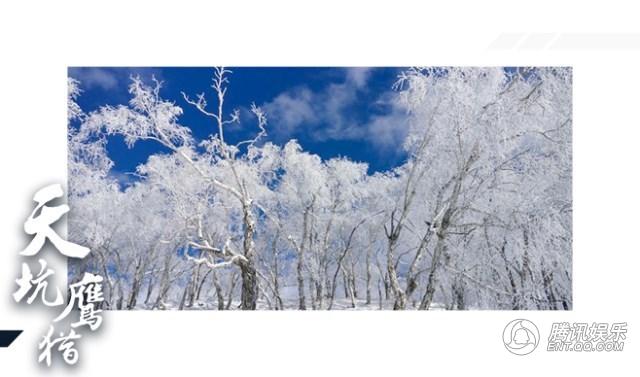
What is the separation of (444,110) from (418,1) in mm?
1468

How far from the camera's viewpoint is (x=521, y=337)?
4375mm

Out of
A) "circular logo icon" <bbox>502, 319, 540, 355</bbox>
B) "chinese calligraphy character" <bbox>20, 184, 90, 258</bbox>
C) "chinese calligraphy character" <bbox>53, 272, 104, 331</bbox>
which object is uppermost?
"chinese calligraphy character" <bbox>20, 184, 90, 258</bbox>

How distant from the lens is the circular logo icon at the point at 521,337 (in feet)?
14.2

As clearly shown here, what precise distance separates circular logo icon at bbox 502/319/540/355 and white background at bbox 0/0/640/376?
0.05m

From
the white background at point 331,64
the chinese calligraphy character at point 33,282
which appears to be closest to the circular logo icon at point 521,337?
the white background at point 331,64

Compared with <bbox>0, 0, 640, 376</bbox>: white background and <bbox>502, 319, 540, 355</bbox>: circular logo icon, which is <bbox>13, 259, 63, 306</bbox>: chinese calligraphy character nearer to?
<bbox>0, 0, 640, 376</bbox>: white background

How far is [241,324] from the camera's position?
14.4 feet

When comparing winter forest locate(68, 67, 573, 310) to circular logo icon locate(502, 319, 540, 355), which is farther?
winter forest locate(68, 67, 573, 310)

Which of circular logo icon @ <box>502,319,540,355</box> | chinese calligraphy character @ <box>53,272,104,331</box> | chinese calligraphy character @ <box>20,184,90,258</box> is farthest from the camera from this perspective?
circular logo icon @ <box>502,319,540,355</box>

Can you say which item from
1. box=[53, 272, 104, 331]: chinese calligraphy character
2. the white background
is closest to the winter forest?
the white background

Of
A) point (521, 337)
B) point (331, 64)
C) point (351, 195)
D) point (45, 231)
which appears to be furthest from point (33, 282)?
point (521, 337)

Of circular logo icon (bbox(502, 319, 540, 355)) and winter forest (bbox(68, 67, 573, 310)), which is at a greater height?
winter forest (bbox(68, 67, 573, 310))

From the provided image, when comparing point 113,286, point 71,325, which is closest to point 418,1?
point 71,325

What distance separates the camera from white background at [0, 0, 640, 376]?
421 centimetres
